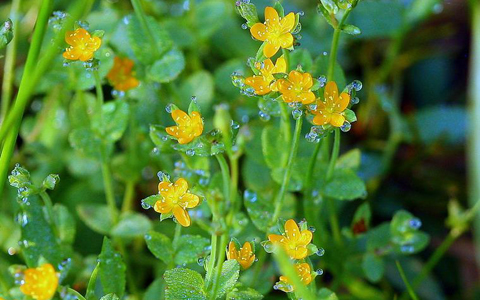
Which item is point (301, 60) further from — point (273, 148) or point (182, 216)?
point (182, 216)

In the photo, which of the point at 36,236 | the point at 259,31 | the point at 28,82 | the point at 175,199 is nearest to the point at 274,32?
the point at 259,31

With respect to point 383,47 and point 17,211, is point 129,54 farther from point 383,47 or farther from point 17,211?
point 383,47

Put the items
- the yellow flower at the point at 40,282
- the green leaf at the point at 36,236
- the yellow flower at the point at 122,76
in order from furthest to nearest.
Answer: the yellow flower at the point at 122,76 → the green leaf at the point at 36,236 → the yellow flower at the point at 40,282

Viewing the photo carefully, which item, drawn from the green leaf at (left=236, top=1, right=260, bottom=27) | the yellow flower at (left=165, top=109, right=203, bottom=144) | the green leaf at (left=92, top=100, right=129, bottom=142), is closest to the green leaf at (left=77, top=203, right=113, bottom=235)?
the green leaf at (left=92, top=100, right=129, bottom=142)

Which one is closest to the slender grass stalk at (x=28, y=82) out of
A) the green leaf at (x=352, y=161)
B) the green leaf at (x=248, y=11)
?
the green leaf at (x=248, y=11)

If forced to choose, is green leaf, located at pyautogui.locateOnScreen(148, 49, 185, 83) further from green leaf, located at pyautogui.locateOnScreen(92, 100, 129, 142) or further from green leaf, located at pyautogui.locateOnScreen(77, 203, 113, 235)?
green leaf, located at pyautogui.locateOnScreen(77, 203, 113, 235)

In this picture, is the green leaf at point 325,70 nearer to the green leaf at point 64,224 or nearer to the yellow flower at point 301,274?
the yellow flower at point 301,274
